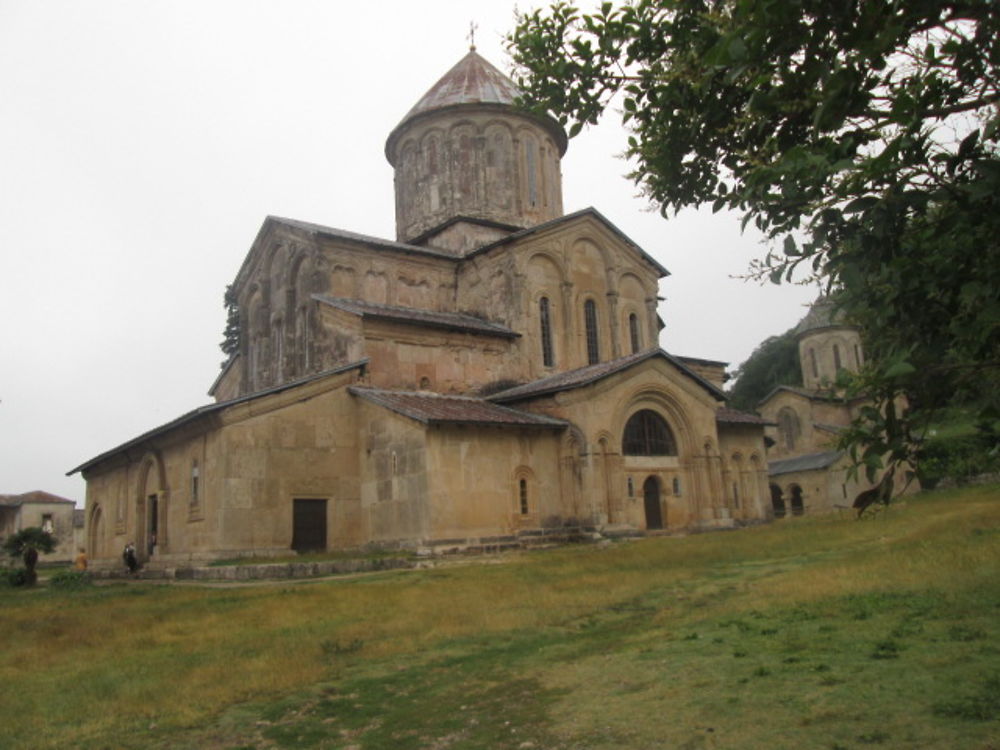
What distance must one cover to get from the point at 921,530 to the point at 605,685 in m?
10.2

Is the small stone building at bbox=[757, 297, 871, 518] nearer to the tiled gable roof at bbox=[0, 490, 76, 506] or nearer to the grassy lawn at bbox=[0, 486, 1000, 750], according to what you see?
the grassy lawn at bbox=[0, 486, 1000, 750]

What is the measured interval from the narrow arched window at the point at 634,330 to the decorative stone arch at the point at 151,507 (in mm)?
15443

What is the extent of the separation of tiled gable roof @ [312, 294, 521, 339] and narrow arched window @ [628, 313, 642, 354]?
5.10 metres

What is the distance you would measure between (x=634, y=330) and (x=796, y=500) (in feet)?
66.3

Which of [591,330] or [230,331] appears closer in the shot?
[591,330]

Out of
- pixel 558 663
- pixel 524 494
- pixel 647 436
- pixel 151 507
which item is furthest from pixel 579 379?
pixel 558 663

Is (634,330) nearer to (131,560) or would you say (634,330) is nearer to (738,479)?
(738,479)

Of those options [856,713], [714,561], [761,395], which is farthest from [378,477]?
[761,395]

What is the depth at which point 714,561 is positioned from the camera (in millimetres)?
13180

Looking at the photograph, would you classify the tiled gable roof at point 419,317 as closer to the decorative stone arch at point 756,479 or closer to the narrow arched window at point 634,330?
the narrow arched window at point 634,330

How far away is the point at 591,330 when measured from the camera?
26609mm

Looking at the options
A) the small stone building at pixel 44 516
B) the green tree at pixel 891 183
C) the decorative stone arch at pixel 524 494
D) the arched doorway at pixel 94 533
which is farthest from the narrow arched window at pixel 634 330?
the small stone building at pixel 44 516

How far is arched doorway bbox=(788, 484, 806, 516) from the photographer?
4181 cm

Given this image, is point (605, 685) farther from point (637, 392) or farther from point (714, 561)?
point (637, 392)
